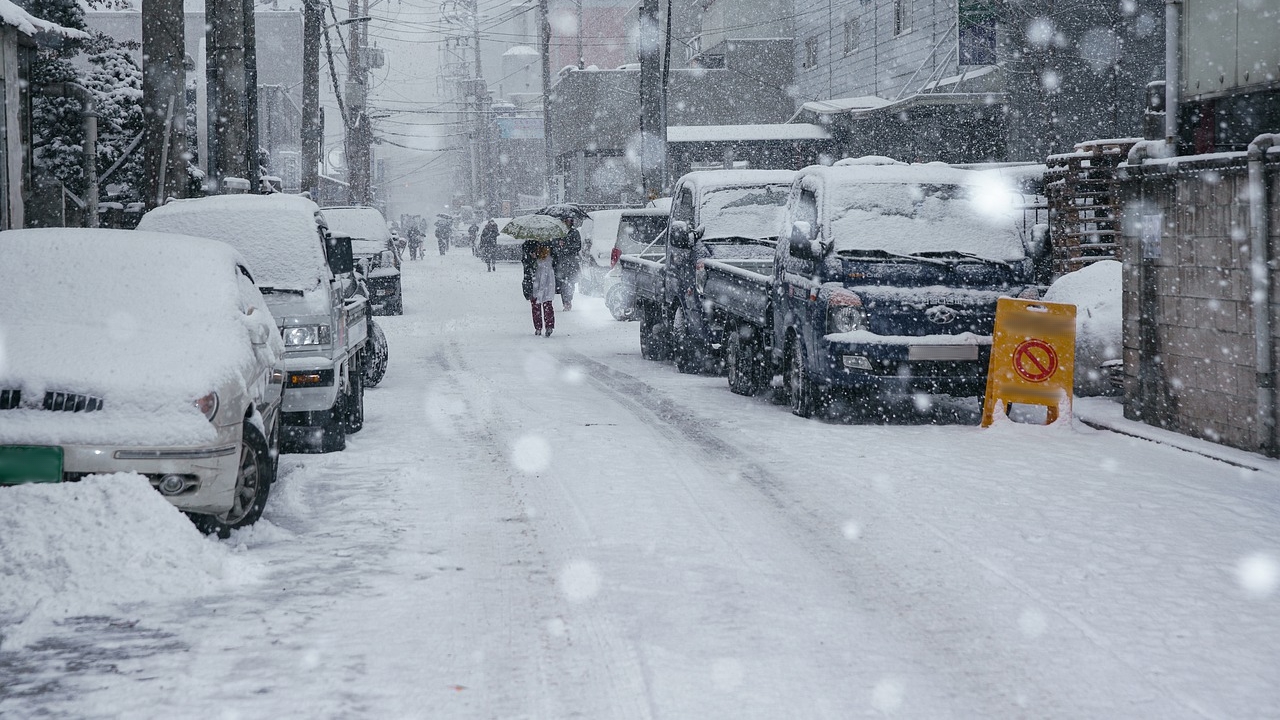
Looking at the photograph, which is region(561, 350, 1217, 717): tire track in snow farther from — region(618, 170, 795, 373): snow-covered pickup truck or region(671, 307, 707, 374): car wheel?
region(671, 307, 707, 374): car wheel

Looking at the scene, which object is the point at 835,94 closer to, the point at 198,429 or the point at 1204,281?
the point at 1204,281

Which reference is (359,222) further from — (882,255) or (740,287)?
(882,255)

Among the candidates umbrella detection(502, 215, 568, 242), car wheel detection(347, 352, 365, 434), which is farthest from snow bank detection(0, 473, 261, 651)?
umbrella detection(502, 215, 568, 242)

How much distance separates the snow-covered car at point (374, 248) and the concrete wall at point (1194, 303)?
16.0 metres

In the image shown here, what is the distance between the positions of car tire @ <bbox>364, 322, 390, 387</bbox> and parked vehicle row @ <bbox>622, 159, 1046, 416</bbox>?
381 cm

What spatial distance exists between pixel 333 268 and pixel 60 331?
3.73 metres

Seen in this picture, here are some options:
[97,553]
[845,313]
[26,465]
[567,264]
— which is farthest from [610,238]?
[97,553]

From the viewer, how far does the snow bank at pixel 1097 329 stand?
40.4 feet

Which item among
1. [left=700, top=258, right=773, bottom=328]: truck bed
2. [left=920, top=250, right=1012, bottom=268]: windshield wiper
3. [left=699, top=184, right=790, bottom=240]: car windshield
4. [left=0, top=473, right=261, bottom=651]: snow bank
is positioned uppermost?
[left=699, top=184, right=790, bottom=240]: car windshield

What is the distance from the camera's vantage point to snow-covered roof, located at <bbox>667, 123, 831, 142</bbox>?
38469mm

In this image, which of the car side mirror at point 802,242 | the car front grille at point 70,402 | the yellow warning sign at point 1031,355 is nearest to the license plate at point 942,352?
the yellow warning sign at point 1031,355

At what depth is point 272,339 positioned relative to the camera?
8422mm

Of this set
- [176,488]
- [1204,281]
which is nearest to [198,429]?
[176,488]

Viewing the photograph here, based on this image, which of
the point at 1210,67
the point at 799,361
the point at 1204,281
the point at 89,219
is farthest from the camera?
the point at 89,219
